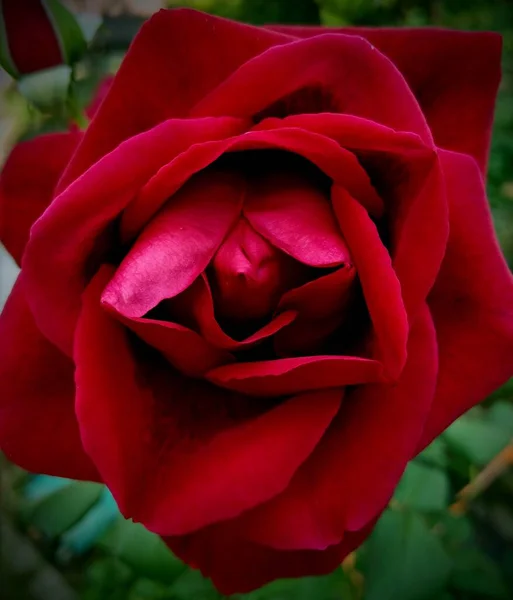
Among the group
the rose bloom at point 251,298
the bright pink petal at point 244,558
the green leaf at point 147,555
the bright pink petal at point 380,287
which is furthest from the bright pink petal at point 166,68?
the green leaf at point 147,555

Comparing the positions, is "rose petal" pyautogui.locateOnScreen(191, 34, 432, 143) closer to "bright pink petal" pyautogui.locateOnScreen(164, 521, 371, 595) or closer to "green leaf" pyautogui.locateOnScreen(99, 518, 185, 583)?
"bright pink petal" pyautogui.locateOnScreen(164, 521, 371, 595)

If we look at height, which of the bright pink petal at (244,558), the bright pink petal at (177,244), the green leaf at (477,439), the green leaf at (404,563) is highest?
the bright pink petal at (177,244)

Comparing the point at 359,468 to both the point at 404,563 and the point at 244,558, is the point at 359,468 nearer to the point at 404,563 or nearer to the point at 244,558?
the point at 244,558

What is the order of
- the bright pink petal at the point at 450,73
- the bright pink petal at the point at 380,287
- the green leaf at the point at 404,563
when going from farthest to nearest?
1. the green leaf at the point at 404,563
2. the bright pink petal at the point at 450,73
3. the bright pink petal at the point at 380,287

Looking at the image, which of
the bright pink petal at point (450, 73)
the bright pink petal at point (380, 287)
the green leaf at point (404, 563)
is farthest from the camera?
the green leaf at point (404, 563)

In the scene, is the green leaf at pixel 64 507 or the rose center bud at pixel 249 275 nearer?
the rose center bud at pixel 249 275

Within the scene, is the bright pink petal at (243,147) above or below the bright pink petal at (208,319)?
above

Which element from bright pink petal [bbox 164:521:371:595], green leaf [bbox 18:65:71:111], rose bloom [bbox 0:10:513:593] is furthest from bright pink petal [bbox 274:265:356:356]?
green leaf [bbox 18:65:71:111]

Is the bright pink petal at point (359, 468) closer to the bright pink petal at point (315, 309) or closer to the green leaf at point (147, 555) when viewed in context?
the bright pink petal at point (315, 309)
